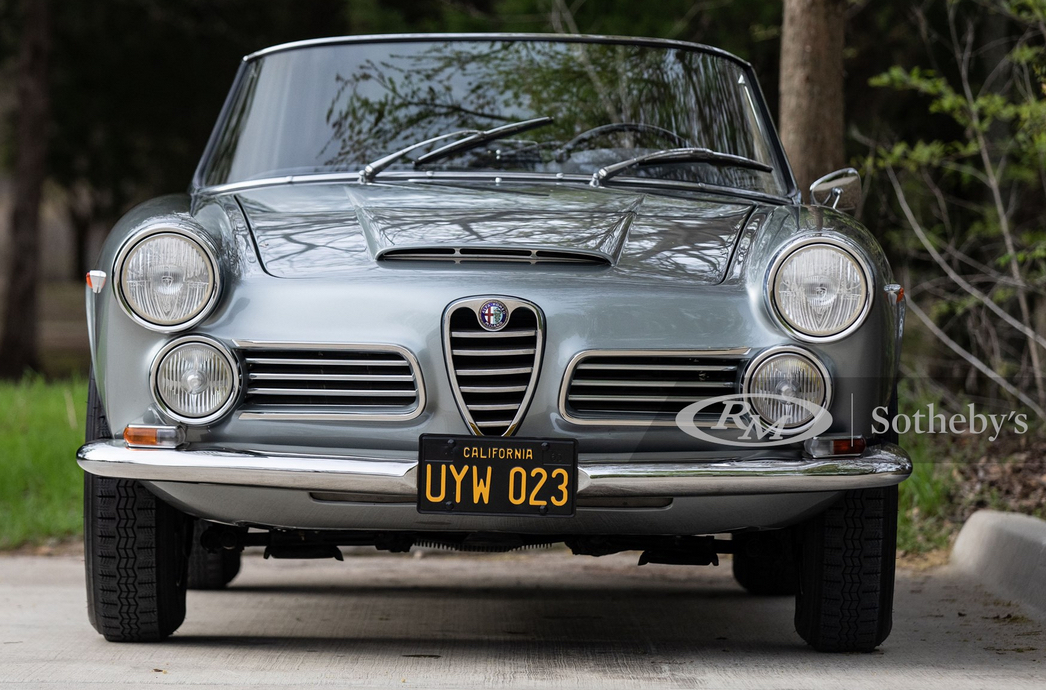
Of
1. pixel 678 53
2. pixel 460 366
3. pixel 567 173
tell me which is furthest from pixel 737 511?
pixel 678 53

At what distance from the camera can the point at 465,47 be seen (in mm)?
4320

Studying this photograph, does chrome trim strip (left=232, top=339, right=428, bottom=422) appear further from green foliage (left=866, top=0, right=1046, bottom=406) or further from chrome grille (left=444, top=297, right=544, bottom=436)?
green foliage (left=866, top=0, right=1046, bottom=406)

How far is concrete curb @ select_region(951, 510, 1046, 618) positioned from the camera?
4.20 m

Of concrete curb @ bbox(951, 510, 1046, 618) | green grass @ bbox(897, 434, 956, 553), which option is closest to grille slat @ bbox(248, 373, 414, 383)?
concrete curb @ bbox(951, 510, 1046, 618)

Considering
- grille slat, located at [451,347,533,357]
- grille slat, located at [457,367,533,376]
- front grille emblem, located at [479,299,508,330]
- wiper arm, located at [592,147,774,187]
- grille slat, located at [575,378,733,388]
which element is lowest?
grille slat, located at [575,378,733,388]

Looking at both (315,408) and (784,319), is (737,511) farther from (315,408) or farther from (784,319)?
(315,408)

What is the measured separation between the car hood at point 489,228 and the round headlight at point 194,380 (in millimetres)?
266

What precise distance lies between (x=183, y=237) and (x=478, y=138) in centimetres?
114

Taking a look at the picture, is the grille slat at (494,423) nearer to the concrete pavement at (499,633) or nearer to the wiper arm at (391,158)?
the concrete pavement at (499,633)

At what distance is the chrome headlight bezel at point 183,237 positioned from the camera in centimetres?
306

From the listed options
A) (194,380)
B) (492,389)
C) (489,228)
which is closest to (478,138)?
(489,228)

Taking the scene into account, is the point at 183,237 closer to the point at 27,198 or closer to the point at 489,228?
the point at 489,228

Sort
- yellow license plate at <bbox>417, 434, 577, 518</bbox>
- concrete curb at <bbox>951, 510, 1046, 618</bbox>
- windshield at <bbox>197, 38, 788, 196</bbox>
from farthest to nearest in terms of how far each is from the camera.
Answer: concrete curb at <bbox>951, 510, 1046, 618</bbox> < windshield at <bbox>197, 38, 788, 196</bbox> < yellow license plate at <bbox>417, 434, 577, 518</bbox>

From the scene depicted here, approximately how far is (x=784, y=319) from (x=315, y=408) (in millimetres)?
1138
